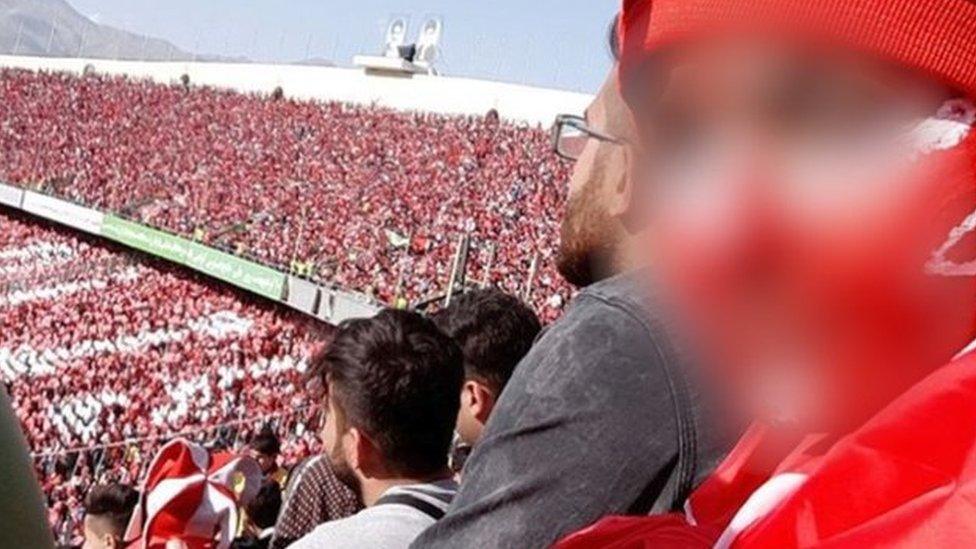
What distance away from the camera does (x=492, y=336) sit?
3031mm

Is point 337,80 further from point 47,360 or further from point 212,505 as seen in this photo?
point 212,505

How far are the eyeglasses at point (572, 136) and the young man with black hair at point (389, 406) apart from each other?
938mm

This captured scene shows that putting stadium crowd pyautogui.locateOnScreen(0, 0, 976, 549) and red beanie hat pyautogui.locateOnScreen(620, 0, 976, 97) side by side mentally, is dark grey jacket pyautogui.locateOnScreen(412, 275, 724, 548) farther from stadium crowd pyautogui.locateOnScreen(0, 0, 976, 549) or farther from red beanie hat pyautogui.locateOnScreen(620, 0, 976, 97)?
red beanie hat pyautogui.locateOnScreen(620, 0, 976, 97)

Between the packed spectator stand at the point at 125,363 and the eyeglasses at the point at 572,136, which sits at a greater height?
the eyeglasses at the point at 572,136

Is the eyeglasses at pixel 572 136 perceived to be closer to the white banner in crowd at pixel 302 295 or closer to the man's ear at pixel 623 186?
the man's ear at pixel 623 186

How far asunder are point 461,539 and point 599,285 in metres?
0.29

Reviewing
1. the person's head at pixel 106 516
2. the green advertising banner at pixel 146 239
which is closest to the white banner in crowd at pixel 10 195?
the green advertising banner at pixel 146 239

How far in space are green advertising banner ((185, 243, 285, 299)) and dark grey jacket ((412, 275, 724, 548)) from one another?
69.5 feet

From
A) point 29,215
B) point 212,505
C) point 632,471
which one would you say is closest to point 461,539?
point 632,471

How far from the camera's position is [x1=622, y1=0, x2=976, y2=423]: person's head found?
85cm

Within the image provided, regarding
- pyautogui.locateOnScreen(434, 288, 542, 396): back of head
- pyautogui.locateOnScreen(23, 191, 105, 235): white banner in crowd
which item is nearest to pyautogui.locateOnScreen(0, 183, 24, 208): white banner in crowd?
pyautogui.locateOnScreen(23, 191, 105, 235): white banner in crowd

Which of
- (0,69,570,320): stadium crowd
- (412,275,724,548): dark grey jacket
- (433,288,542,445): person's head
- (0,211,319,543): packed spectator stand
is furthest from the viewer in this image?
(0,69,570,320): stadium crowd

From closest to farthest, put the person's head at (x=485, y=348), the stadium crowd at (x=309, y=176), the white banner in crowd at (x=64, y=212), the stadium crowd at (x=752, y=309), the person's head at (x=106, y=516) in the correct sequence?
the stadium crowd at (x=752, y=309) < the person's head at (x=485, y=348) < the person's head at (x=106, y=516) < the stadium crowd at (x=309, y=176) < the white banner in crowd at (x=64, y=212)

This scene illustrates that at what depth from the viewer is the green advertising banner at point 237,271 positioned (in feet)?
73.6
